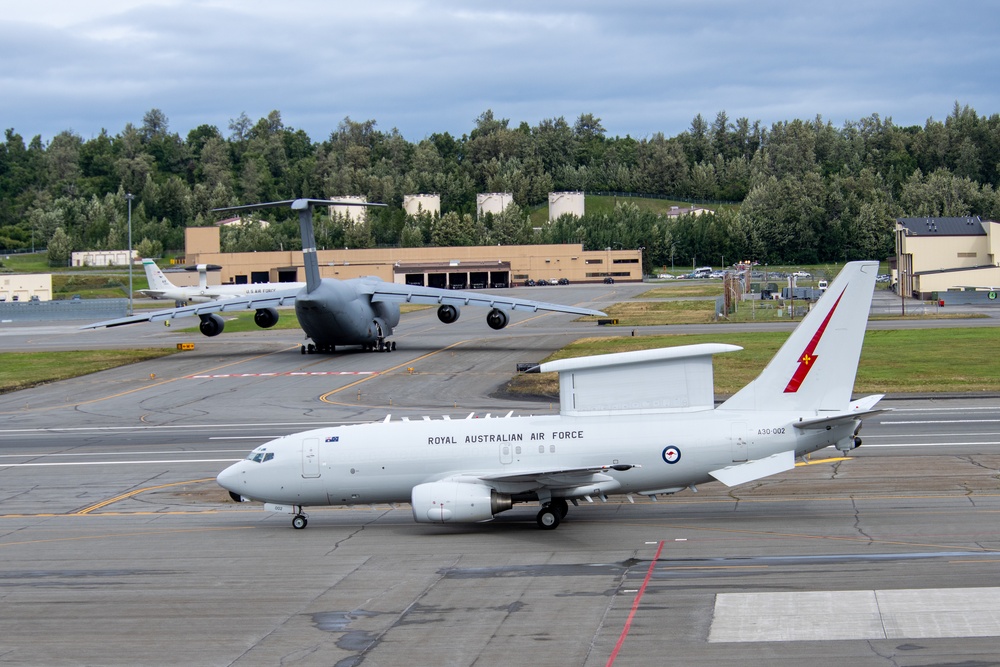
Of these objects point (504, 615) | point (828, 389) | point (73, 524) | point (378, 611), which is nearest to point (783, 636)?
point (504, 615)

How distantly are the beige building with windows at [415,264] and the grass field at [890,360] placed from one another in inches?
4321

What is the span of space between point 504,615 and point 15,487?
24.0 meters

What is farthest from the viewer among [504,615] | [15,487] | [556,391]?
[556,391]

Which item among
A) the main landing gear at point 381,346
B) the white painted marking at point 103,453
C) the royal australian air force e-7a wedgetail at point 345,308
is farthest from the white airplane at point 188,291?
the white painted marking at point 103,453

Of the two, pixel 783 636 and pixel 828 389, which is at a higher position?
pixel 828 389

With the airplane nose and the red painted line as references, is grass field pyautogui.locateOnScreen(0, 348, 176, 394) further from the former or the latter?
the red painted line

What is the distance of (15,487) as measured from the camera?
38.4 m

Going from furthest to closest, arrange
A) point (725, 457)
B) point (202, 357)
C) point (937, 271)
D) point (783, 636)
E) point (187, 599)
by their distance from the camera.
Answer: point (937, 271)
point (202, 357)
point (725, 457)
point (187, 599)
point (783, 636)

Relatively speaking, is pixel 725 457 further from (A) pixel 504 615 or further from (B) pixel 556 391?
(B) pixel 556 391

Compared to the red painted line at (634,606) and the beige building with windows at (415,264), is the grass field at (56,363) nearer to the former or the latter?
the red painted line at (634,606)

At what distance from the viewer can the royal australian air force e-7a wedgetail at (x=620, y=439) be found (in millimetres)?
28578

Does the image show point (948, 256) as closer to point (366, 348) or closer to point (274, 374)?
point (366, 348)

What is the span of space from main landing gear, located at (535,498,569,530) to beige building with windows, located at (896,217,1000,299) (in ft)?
330

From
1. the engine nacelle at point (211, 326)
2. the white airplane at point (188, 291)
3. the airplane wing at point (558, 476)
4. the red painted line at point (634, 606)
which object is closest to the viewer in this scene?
the red painted line at point (634, 606)
